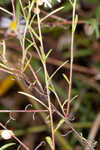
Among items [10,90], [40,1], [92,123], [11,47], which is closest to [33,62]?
[11,47]

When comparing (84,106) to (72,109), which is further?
(84,106)

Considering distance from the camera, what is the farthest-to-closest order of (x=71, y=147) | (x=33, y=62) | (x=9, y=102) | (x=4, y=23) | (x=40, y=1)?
(x=9, y=102), (x=33, y=62), (x=71, y=147), (x=4, y=23), (x=40, y=1)

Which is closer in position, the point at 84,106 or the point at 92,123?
the point at 92,123

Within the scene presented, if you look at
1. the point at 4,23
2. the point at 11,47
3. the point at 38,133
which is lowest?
the point at 38,133

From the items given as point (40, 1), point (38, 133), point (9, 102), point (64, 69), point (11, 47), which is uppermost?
point (40, 1)

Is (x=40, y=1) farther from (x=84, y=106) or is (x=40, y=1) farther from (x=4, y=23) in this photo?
(x=84, y=106)

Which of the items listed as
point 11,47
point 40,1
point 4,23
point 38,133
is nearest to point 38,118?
point 38,133

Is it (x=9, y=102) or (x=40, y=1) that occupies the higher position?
(x=40, y=1)

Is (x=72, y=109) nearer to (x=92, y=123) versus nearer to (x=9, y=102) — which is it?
(x=92, y=123)

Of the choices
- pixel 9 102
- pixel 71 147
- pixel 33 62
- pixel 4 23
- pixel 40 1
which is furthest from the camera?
pixel 9 102
